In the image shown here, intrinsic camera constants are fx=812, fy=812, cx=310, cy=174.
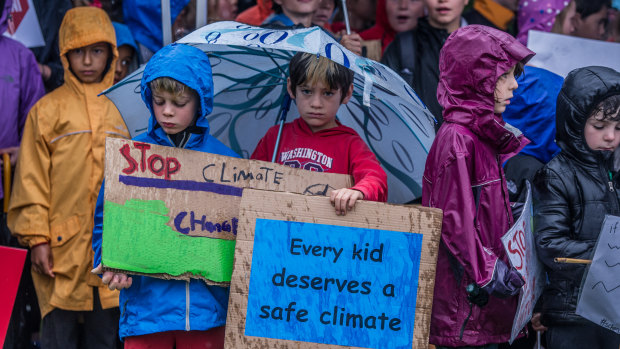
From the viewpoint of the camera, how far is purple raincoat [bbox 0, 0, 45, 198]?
5336mm

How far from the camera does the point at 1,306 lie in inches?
169

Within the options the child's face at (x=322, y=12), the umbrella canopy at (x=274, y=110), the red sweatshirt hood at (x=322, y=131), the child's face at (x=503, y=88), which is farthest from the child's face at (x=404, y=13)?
the child's face at (x=503, y=88)

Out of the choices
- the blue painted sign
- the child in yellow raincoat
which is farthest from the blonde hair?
the child in yellow raincoat

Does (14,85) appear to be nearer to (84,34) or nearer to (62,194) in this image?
(84,34)

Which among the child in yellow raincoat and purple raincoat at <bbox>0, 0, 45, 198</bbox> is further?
purple raincoat at <bbox>0, 0, 45, 198</bbox>

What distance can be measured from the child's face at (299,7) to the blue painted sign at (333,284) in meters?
2.49

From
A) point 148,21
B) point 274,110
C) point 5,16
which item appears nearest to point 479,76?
point 274,110

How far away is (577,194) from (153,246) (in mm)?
2122

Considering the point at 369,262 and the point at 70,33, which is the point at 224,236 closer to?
the point at 369,262

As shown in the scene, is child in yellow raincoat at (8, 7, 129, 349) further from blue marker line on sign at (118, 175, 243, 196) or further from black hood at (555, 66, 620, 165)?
black hood at (555, 66, 620, 165)

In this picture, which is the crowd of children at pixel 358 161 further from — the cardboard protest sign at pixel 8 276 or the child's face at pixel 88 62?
the cardboard protest sign at pixel 8 276

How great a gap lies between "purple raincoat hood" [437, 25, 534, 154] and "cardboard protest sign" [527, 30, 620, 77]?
160 cm

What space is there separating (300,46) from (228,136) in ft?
4.14

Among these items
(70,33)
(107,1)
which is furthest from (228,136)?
(107,1)
